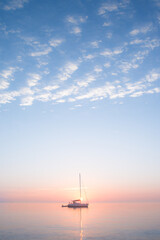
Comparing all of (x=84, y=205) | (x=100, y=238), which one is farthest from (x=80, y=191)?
(x=100, y=238)

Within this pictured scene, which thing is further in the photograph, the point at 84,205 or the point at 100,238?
the point at 84,205

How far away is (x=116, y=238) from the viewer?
48.1 metres

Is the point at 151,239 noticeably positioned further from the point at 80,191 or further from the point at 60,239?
the point at 80,191

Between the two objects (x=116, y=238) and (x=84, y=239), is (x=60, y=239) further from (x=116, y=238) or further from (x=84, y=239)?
(x=116, y=238)

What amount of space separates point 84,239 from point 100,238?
11.5ft

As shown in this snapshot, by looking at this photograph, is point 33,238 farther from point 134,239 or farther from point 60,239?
point 134,239

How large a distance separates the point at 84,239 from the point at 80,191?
114760 mm

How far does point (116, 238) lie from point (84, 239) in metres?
6.80

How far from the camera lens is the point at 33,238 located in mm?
48625

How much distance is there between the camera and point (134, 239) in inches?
1848

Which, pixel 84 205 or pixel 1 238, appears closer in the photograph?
pixel 1 238

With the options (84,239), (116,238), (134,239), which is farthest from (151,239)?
(84,239)

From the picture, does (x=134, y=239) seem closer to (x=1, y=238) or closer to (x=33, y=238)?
(x=33, y=238)

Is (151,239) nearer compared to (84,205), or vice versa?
(151,239)
